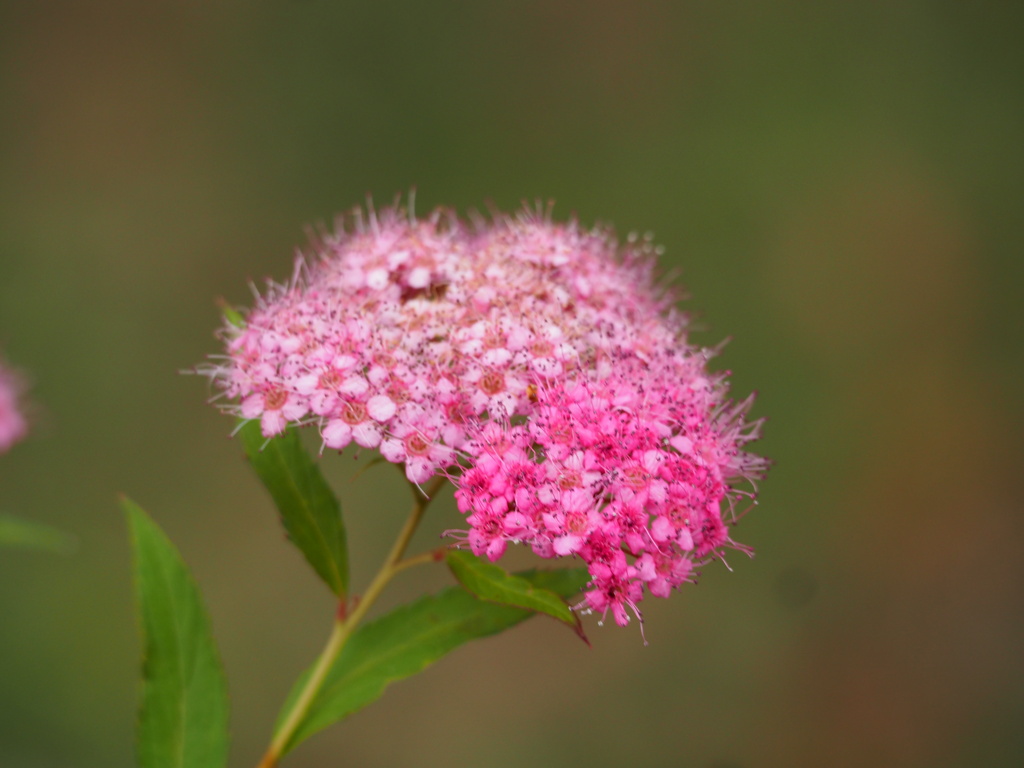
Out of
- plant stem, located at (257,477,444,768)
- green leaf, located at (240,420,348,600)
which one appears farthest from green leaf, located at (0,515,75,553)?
plant stem, located at (257,477,444,768)

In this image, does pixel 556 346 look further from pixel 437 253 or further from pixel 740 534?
pixel 740 534

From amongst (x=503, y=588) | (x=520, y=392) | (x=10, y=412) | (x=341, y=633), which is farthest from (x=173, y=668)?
(x=10, y=412)

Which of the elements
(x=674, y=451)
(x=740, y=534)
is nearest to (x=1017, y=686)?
(x=740, y=534)

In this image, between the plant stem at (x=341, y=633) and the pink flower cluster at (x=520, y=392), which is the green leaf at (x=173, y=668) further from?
the pink flower cluster at (x=520, y=392)

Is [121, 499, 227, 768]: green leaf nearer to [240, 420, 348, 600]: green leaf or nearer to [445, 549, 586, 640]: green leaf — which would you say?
[240, 420, 348, 600]: green leaf

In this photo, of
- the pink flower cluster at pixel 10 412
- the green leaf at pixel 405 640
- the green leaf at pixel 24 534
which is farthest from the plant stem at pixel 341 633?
the pink flower cluster at pixel 10 412

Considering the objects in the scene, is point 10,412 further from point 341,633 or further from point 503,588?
point 503,588
